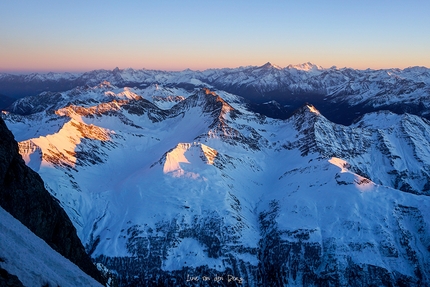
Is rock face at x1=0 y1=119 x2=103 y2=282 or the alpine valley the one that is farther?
the alpine valley

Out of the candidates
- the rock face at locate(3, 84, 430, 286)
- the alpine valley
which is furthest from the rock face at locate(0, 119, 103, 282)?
the rock face at locate(3, 84, 430, 286)

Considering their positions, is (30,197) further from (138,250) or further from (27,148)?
(27,148)

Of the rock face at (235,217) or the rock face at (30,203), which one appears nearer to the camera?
the rock face at (30,203)

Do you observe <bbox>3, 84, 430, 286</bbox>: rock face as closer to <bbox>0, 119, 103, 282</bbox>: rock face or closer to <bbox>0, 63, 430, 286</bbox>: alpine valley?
<bbox>0, 63, 430, 286</bbox>: alpine valley

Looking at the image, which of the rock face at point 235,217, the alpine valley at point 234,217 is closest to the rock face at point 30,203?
A: the alpine valley at point 234,217

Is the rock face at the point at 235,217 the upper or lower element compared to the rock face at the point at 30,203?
→ lower

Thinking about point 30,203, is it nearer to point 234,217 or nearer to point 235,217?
point 234,217

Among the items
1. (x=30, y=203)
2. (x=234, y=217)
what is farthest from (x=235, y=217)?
(x=30, y=203)

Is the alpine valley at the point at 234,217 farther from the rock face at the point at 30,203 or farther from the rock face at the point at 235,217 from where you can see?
the rock face at the point at 30,203
